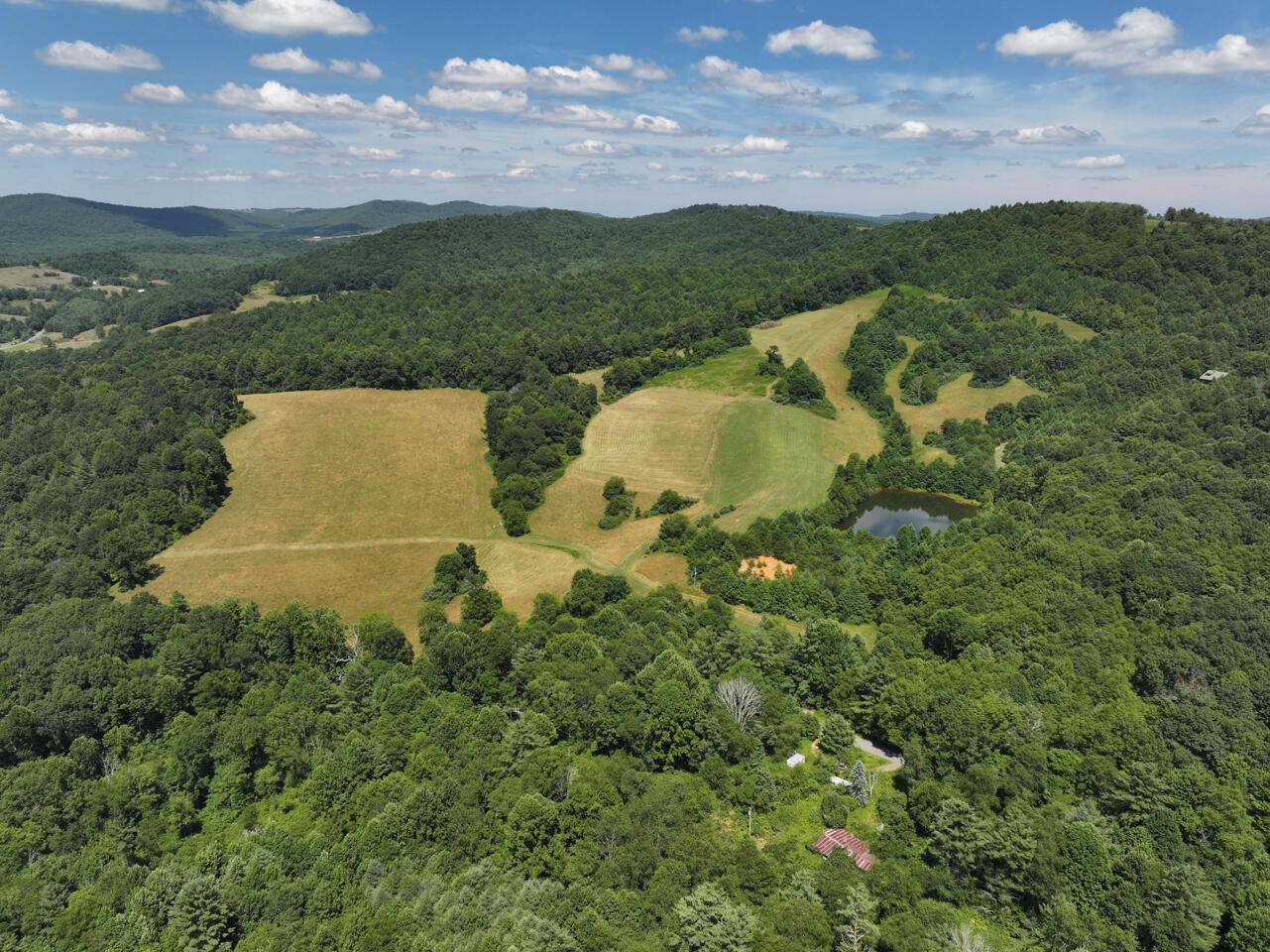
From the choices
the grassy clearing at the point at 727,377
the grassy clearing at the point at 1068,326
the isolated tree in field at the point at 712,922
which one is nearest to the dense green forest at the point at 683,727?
the isolated tree in field at the point at 712,922

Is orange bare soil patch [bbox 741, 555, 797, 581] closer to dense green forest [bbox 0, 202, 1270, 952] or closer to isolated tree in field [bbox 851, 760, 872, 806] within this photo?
dense green forest [bbox 0, 202, 1270, 952]

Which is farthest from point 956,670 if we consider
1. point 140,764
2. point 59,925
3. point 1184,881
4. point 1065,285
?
point 1065,285

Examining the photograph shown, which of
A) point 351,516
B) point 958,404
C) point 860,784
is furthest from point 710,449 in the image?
point 860,784

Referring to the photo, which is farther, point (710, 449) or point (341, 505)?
point (710, 449)

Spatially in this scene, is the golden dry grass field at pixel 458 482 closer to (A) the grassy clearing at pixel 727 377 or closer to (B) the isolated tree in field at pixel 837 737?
(A) the grassy clearing at pixel 727 377

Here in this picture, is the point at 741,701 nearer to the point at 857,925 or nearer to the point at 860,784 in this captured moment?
the point at 860,784

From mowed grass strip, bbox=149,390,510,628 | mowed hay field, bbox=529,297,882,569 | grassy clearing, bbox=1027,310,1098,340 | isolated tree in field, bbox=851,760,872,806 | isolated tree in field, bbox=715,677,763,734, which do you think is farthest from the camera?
grassy clearing, bbox=1027,310,1098,340

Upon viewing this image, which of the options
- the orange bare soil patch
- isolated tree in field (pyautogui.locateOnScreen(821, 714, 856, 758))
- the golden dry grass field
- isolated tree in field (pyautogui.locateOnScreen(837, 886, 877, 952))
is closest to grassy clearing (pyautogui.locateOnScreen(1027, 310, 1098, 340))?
the golden dry grass field

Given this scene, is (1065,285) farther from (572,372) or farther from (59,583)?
(59,583)
